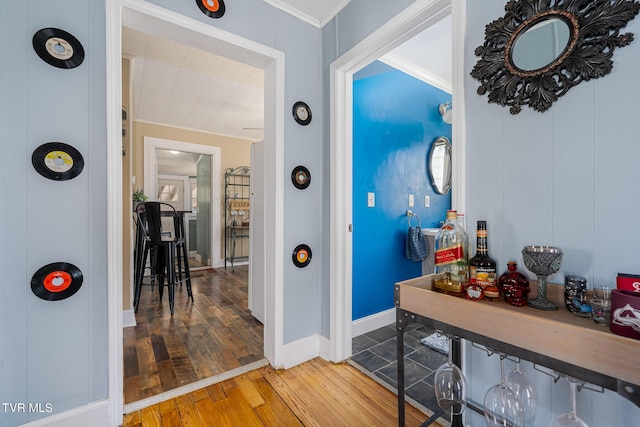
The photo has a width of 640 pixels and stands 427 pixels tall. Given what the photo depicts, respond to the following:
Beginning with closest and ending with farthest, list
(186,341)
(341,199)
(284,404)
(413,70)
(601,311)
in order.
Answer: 1. (601,311)
2. (284,404)
3. (341,199)
4. (186,341)
5. (413,70)

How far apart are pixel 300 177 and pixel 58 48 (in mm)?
1352

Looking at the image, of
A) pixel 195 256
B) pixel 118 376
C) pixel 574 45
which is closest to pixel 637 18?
pixel 574 45

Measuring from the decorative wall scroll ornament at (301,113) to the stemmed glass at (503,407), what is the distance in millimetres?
1701

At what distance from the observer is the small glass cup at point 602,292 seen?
781 mm

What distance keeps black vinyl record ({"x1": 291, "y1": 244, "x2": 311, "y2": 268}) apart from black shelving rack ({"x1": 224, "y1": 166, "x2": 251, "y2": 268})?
3.43 meters

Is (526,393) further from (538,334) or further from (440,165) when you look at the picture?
(440,165)

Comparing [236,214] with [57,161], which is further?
[236,214]

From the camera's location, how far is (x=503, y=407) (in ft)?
3.03

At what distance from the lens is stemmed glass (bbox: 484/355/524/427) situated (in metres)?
0.91

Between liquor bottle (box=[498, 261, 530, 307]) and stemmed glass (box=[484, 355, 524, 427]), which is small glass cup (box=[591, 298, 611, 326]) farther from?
stemmed glass (box=[484, 355, 524, 427])

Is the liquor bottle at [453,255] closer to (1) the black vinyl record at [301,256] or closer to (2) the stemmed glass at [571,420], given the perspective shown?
(2) the stemmed glass at [571,420]

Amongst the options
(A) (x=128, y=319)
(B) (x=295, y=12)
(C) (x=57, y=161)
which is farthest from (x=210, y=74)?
(A) (x=128, y=319)

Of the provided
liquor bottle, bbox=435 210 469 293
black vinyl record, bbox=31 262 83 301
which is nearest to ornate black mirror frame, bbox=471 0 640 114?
liquor bottle, bbox=435 210 469 293

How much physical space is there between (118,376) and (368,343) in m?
1.65
